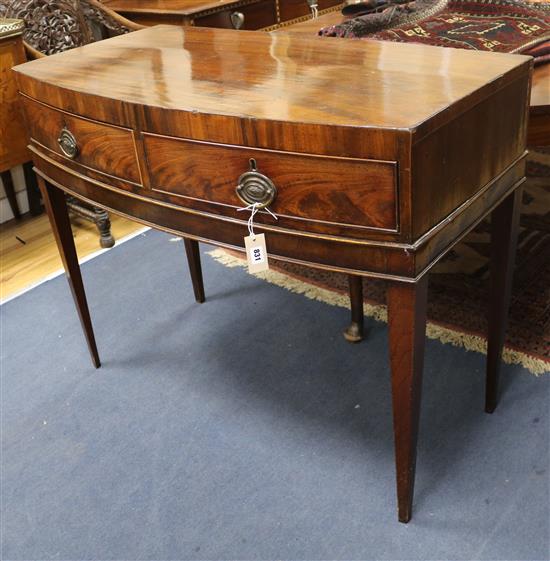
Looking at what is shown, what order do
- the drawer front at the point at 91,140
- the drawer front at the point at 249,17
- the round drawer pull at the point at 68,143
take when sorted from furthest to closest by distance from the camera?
the drawer front at the point at 249,17
the round drawer pull at the point at 68,143
the drawer front at the point at 91,140

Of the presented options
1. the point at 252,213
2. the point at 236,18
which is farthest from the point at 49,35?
the point at 252,213

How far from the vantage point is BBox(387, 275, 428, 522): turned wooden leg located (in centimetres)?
98

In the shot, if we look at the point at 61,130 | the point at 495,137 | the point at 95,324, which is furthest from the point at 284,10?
the point at 495,137

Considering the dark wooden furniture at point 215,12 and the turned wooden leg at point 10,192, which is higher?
the dark wooden furniture at point 215,12

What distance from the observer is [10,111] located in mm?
2143

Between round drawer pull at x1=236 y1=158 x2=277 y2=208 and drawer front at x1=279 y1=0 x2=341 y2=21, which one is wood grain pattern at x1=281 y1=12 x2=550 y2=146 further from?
drawer front at x1=279 y1=0 x2=341 y2=21

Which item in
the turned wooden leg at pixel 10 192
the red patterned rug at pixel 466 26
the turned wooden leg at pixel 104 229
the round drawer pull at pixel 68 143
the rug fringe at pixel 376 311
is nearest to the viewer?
the round drawer pull at pixel 68 143

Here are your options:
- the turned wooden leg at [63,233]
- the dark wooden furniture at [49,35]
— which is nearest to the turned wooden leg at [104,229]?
the dark wooden furniture at [49,35]

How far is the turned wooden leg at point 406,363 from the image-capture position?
0.98 m

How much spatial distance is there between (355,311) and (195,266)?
18.1 inches

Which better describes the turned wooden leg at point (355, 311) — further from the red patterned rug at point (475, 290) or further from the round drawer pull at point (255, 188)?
the round drawer pull at point (255, 188)

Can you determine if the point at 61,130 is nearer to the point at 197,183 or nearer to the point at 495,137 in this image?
the point at 197,183

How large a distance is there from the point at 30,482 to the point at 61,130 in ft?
2.28

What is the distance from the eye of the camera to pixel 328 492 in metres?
1.32
